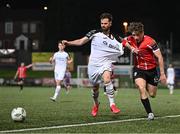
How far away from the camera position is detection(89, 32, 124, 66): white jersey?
503 inches

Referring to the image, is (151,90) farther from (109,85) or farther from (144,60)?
(109,85)

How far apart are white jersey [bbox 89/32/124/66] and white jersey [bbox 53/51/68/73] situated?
8.85 meters

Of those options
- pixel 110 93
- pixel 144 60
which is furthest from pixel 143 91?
pixel 110 93

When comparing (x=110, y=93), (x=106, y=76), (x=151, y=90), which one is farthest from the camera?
(x=110, y=93)

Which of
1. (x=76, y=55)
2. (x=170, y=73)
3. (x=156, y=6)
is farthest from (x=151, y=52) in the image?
(x=156, y=6)

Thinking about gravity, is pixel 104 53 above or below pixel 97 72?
above

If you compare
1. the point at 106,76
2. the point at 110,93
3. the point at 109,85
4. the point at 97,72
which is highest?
the point at 97,72

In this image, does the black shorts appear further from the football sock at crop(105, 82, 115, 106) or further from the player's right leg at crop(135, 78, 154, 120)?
the football sock at crop(105, 82, 115, 106)

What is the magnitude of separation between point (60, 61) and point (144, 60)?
1024cm

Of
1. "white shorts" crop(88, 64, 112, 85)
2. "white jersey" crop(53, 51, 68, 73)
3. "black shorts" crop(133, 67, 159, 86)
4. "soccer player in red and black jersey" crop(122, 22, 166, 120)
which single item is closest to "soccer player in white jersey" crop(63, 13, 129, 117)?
"white shorts" crop(88, 64, 112, 85)

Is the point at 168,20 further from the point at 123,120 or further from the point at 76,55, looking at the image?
the point at 123,120

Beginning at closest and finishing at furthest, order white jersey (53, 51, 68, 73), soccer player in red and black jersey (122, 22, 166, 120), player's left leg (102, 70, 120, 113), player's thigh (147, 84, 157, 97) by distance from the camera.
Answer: soccer player in red and black jersey (122, 22, 166, 120) < player's thigh (147, 84, 157, 97) < player's left leg (102, 70, 120, 113) < white jersey (53, 51, 68, 73)

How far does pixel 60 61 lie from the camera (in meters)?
21.8

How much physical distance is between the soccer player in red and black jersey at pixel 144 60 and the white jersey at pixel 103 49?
75cm
